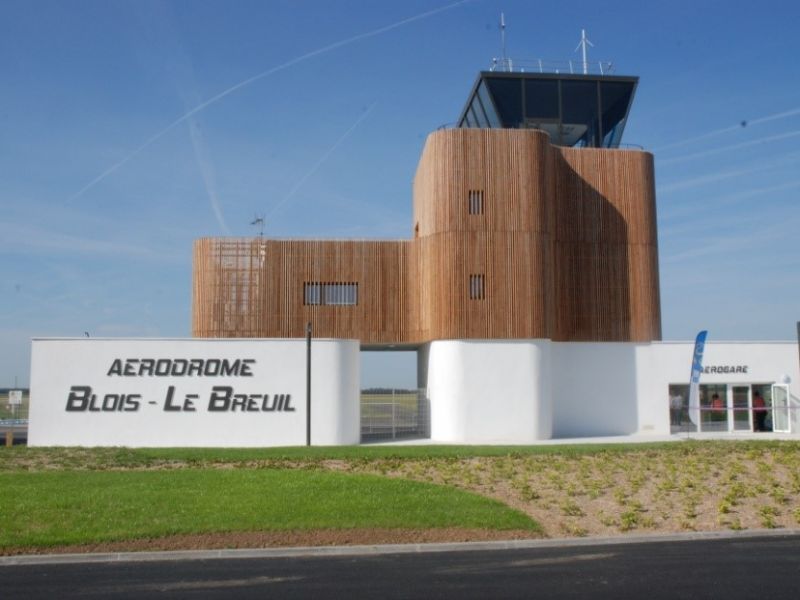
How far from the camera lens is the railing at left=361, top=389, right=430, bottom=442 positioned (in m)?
33.2

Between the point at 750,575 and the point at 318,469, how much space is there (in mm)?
Result: 11416

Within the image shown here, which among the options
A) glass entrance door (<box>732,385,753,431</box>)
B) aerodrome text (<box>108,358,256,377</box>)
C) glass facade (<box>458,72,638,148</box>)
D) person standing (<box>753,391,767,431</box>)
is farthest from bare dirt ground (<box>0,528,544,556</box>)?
glass facade (<box>458,72,638,148</box>)

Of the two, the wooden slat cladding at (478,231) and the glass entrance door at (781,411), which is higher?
the wooden slat cladding at (478,231)

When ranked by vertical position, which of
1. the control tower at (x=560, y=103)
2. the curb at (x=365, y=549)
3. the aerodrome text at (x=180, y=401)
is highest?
the control tower at (x=560, y=103)

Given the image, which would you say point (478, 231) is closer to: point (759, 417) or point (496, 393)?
point (496, 393)

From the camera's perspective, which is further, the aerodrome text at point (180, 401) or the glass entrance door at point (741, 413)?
the glass entrance door at point (741, 413)

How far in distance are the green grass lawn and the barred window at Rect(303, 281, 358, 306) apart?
16.6 meters

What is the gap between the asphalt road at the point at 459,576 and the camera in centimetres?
1052

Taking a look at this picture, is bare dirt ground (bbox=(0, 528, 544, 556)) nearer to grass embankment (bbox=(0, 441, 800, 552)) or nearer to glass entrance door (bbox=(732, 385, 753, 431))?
grass embankment (bbox=(0, 441, 800, 552))

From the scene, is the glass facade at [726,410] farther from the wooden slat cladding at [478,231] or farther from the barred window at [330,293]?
the barred window at [330,293]

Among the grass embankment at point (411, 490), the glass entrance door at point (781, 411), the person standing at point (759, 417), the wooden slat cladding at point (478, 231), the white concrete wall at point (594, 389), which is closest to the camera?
the grass embankment at point (411, 490)

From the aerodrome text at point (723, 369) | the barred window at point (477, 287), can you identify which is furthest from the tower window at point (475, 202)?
the aerodrome text at point (723, 369)

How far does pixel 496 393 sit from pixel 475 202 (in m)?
7.32

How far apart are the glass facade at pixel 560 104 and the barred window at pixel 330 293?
9.39 metres
